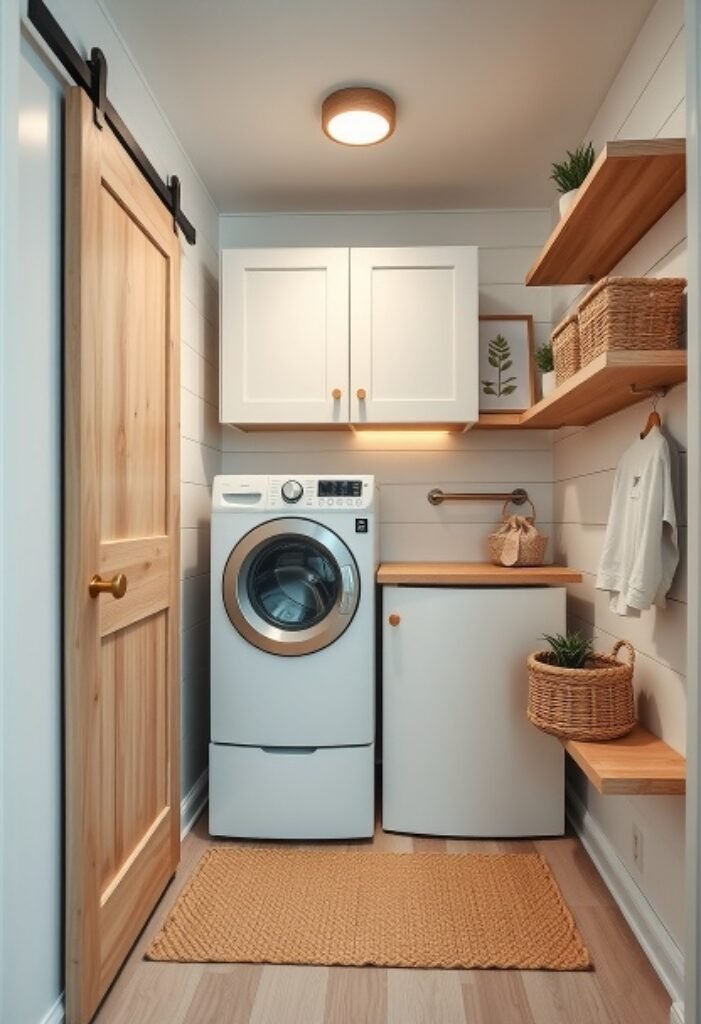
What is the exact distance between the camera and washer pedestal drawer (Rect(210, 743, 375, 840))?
2463mm

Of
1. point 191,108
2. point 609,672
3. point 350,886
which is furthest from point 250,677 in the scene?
point 191,108

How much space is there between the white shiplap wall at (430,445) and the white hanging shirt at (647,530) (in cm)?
126

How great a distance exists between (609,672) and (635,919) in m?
0.68

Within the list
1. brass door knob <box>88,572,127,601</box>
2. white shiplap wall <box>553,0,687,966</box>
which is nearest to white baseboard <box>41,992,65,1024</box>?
brass door knob <box>88,572,127,601</box>

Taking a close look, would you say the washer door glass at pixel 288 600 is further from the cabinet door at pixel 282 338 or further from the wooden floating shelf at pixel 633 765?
the wooden floating shelf at pixel 633 765

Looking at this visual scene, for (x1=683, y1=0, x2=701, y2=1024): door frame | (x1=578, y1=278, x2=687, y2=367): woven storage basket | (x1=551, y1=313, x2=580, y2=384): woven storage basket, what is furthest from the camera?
(x1=551, y1=313, x2=580, y2=384): woven storage basket

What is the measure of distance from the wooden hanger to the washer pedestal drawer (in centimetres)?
142

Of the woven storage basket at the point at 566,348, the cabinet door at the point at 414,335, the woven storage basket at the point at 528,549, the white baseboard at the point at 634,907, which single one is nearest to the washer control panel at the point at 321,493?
the cabinet door at the point at 414,335

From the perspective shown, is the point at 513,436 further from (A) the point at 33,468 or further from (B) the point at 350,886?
(A) the point at 33,468

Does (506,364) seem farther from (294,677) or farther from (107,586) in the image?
(107,586)

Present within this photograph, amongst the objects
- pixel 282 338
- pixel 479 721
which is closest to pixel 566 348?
pixel 282 338

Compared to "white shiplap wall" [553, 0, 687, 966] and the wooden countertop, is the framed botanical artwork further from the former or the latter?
the wooden countertop

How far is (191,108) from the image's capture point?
2289mm

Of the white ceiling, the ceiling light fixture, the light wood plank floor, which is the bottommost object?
the light wood plank floor
